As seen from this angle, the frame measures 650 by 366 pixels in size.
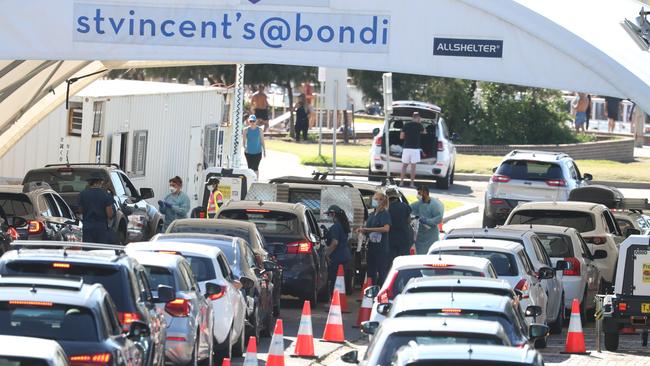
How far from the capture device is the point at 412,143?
43344 mm

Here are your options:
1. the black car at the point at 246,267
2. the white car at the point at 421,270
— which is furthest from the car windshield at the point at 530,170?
the white car at the point at 421,270

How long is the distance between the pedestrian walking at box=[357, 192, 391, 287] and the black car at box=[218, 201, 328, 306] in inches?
31.0

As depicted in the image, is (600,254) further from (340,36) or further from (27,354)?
(27,354)

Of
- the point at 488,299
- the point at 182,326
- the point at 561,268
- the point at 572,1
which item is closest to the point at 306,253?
the point at 561,268

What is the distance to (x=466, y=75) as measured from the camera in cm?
2167

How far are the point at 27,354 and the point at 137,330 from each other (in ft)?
10.4

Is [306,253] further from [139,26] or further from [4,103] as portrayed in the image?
[4,103]

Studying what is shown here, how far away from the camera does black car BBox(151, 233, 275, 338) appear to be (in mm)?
19453

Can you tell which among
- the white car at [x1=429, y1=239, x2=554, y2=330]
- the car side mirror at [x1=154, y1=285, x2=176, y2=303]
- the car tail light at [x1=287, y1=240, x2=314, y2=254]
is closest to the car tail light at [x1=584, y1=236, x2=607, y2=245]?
the car tail light at [x1=287, y1=240, x2=314, y2=254]

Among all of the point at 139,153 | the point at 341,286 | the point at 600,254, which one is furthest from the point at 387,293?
the point at 139,153

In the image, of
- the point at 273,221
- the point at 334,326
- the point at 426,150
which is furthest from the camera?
the point at 426,150

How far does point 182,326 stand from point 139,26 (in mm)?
6982

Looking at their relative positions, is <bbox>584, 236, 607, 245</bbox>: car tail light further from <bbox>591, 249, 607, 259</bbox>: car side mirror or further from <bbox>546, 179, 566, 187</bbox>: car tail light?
<bbox>546, 179, 566, 187</bbox>: car tail light

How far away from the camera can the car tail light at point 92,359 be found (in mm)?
12555
